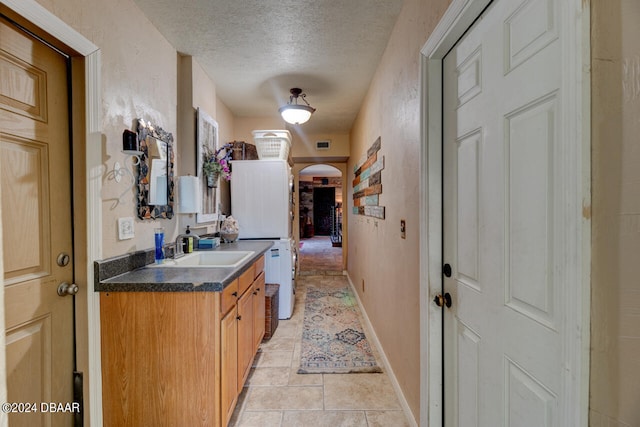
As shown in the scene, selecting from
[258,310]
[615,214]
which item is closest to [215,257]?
[258,310]

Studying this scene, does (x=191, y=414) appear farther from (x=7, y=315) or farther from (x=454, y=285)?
(x=454, y=285)

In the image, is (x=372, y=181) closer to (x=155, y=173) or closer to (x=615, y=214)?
(x=155, y=173)

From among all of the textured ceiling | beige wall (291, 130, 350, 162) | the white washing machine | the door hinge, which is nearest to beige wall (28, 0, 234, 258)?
the textured ceiling

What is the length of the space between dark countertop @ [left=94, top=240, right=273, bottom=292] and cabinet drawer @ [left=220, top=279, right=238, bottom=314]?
52 mm

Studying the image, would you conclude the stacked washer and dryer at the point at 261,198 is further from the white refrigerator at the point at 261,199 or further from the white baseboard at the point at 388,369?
the white baseboard at the point at 388,369

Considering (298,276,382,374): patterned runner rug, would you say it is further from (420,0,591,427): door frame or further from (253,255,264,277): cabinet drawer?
(420,0,591,427): door frame

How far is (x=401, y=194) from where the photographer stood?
1.90 meters

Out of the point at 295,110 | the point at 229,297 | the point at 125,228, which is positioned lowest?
the point at 229,297

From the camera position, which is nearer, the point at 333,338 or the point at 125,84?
the point at 125,84

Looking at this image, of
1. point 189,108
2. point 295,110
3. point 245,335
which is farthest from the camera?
point 295,110

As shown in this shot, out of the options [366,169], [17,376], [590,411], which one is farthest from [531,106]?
[366,169]

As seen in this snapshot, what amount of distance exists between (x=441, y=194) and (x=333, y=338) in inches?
81.5

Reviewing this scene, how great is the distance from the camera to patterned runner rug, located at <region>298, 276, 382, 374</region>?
2.38 m

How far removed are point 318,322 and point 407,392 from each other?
5.34ft
